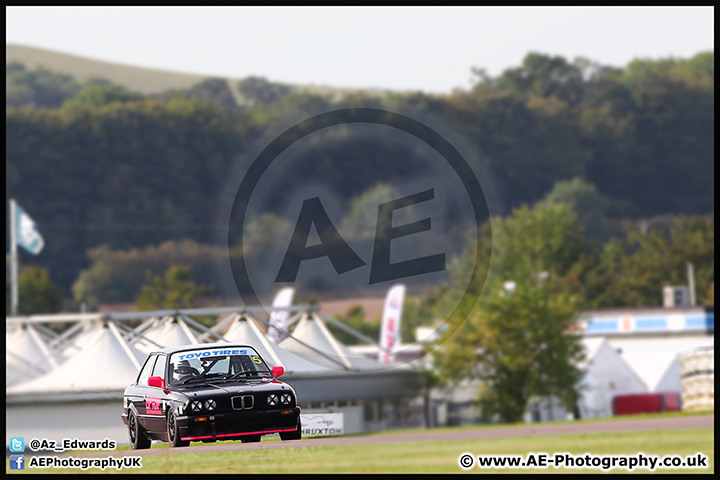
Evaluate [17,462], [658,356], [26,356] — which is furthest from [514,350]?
[17,462]

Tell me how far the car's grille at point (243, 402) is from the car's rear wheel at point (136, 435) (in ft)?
5.21

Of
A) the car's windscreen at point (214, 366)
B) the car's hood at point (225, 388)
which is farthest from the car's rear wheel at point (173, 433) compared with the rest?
the car's windscreen at point (214, 366)

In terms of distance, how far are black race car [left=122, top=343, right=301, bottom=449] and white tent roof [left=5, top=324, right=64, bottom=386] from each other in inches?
148

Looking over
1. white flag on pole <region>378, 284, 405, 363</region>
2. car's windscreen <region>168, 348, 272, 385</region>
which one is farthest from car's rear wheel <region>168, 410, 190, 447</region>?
white flag on pole <region>378, 284, 405, 363</region>

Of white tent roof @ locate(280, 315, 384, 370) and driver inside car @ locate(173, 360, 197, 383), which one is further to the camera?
white tent roof @ locate(280, 315, 384, 370)

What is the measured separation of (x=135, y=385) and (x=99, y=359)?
4.54ft

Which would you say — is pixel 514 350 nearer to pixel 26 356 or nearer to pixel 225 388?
pixel 26 356

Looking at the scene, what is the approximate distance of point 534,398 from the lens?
59.1 m

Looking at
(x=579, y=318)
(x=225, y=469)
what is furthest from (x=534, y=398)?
(x=225, y=469)

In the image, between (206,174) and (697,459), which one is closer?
(697,459)

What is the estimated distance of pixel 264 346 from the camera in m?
14.3

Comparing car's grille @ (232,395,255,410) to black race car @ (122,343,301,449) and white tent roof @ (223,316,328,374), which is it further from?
white tent roof @ (223,316,328,374)

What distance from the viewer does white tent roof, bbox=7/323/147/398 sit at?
14047mm

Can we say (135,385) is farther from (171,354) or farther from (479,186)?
(479,186)
